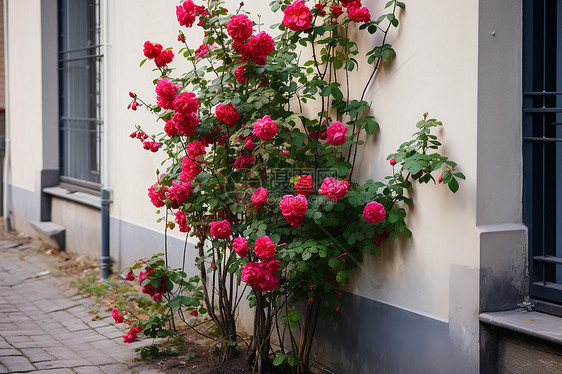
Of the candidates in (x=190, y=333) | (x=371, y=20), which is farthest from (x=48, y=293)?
(x=371, y=20)

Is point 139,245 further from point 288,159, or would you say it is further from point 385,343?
point 385,343

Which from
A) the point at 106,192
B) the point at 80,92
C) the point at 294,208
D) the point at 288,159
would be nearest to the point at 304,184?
the point at 294,208

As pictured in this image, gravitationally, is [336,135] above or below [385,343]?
above

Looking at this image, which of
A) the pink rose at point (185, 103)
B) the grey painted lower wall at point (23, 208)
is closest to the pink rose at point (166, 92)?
the pink rose at point (185, 103)

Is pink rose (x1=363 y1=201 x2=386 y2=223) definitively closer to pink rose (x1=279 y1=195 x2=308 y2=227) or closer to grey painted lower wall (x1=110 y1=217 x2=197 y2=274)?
pink rose (x1=279 y1=195 x2=308 y2=227)

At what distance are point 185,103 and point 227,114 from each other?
0.26 metres

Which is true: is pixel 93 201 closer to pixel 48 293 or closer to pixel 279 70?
pixel 48 293

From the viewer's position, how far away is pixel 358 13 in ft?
13.8

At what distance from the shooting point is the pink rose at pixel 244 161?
179 inches

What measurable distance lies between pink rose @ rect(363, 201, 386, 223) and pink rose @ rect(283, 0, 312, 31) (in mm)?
1135

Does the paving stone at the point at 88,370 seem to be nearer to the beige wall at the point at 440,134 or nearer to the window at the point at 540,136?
the beige wall at the point at 440,134

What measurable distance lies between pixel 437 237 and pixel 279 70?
145cm

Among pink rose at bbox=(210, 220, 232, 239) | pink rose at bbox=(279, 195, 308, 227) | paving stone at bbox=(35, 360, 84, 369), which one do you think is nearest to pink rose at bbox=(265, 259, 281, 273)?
pink rose at bbox=(279, 195, 308, 227)

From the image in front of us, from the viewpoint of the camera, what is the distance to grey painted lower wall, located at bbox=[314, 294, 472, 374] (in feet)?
12.7
